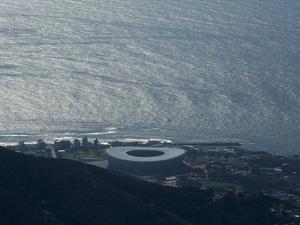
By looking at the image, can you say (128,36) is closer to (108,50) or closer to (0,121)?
(108,50)

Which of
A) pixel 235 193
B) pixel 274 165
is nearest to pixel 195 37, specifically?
pixel 274 165

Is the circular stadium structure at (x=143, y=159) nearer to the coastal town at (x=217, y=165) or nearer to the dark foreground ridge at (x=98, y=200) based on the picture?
the coastal town at (x=217, y=165)

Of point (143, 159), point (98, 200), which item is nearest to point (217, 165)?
point (143, 159)

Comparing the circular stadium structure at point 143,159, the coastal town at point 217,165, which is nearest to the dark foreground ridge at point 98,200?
the coastal town at point 217,165

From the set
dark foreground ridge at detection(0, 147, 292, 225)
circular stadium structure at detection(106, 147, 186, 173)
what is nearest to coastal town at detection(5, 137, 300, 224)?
circular stadium structure at detection(106, 147, 186, 173)

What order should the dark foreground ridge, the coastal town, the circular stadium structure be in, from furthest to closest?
1. the circular stadium structure
2. the coastal town
3. the dark foreground ridge

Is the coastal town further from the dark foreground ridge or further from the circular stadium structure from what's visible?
the dark foreground ridge
